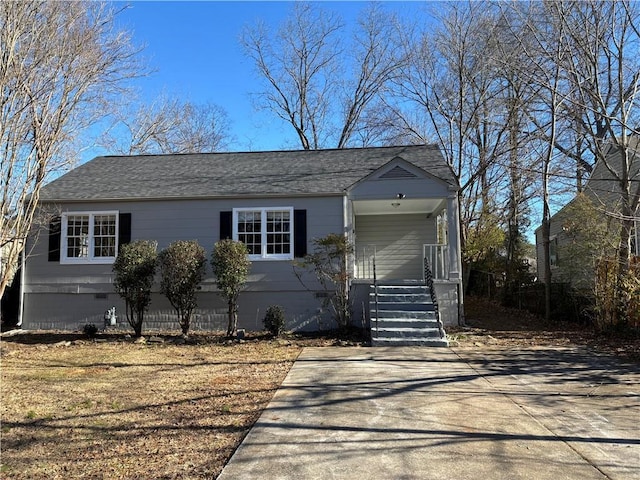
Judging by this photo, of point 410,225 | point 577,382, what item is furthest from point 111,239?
point 577,382

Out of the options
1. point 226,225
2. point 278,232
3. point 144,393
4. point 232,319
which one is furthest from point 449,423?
point 226,225

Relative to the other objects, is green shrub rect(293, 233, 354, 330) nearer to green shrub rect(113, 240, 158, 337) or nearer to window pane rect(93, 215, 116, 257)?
green shrub rect(113, 240, 158, 337)

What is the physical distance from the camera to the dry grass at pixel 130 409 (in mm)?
3604

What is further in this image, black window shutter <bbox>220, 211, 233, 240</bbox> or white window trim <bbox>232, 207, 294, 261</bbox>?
black window shutter <bbox>220, 211, 233, 240</bbox>

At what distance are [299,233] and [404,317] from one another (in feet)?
11.1

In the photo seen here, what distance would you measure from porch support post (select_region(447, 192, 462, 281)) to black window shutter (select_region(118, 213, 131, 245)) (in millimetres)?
8225

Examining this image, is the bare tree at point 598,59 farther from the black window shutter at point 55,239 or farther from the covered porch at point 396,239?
the black window shutter at point 55,239

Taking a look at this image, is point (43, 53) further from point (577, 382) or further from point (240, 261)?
point (577, 382)

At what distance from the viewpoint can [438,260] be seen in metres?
12.5

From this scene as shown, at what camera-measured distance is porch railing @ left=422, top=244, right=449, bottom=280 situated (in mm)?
Result: 11789

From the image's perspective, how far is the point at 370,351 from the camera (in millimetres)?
8773

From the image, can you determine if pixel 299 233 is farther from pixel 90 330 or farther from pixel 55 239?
pixel 55 239

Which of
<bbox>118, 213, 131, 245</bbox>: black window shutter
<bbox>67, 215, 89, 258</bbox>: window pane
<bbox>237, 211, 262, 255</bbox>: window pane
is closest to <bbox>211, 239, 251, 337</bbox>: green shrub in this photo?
<bbox>237, 211, 262, 255</bbox>: window pane

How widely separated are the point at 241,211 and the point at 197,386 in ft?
21.0
